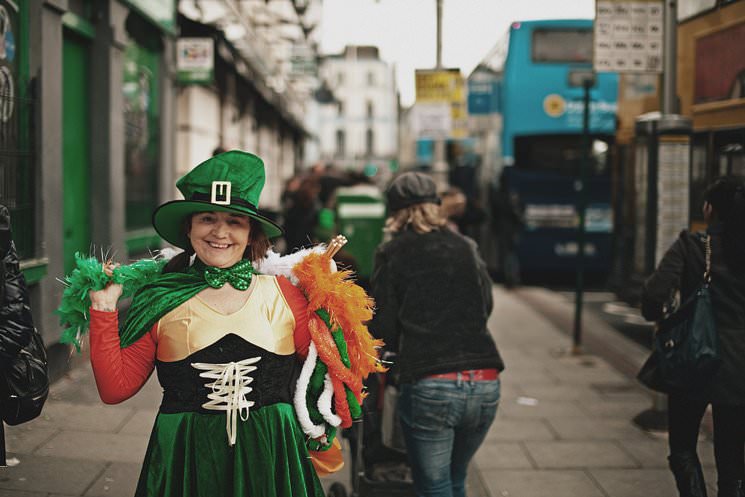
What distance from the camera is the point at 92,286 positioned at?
262 cm

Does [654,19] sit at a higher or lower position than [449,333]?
higher

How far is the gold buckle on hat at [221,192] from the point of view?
2.66 metres

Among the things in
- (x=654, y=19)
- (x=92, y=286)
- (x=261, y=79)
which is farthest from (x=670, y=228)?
(x=261, y=79)

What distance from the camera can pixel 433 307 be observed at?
12.2ft

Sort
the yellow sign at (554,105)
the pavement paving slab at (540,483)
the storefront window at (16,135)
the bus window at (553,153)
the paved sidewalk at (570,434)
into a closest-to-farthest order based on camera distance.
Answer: the pavement paving slab at (540,483)
the paved sidewalk at (570,434)
the storefront window at (16,135)
the yellow sign at (554,105)
the bus window at (553,153)

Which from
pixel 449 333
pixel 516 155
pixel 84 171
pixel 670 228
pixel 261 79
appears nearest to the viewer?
pixel 449 333

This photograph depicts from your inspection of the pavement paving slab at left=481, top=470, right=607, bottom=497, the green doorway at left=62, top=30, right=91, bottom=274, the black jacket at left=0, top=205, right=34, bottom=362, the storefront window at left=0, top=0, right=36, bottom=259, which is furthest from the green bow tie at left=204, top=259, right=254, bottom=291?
the green doorway at left=62, top=30, right=91, bottom=274

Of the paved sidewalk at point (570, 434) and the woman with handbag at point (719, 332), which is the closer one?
the woman with handbag at point (719, 332)

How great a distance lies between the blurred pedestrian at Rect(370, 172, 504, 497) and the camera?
12.0ft

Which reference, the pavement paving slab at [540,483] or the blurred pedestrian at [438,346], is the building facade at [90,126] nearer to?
the blurred pedestrian at [438,346]

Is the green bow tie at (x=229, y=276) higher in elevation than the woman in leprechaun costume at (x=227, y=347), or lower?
higher

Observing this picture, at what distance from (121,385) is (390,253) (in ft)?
4.96

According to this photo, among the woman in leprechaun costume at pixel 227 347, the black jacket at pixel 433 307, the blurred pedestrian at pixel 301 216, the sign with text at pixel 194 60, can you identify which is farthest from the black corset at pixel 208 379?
the sign with text at pixel 194 60

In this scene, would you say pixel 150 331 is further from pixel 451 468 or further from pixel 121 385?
pixel 451 468
